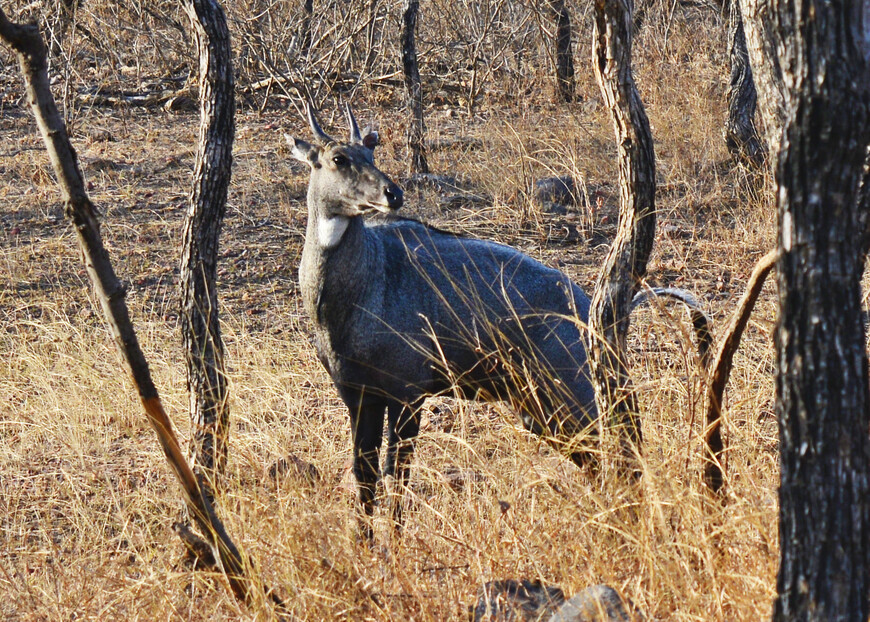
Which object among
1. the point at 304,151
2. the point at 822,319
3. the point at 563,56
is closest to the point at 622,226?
the point at 304,151

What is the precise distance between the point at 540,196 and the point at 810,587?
689 cm

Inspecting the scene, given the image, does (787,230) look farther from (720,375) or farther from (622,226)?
(622,226)

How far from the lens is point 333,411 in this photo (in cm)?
577

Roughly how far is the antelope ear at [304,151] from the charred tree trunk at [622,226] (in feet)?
4.97

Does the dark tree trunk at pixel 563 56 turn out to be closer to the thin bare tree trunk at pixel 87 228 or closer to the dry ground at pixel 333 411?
the dry ground at pixel 333 411

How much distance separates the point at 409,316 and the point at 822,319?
2.77 meters

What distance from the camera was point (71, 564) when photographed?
4270 mm

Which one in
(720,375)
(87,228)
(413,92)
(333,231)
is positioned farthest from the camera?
(413,92)

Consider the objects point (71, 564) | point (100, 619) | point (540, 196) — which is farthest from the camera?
point (540, 196)

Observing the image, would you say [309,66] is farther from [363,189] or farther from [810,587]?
[810,587]

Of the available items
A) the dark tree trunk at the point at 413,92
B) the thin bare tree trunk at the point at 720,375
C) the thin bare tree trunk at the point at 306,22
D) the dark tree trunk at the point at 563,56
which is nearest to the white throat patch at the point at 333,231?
the thin bare tree trunk at the point at 720,375

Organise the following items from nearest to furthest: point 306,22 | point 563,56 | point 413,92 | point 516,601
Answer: point 516,601 → point 413,92 → point 306,22 → point 563,56

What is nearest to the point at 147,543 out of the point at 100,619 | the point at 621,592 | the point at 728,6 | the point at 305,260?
the point at 100,619

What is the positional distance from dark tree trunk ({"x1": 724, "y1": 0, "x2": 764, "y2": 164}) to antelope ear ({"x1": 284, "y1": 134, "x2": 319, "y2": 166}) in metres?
5.36
